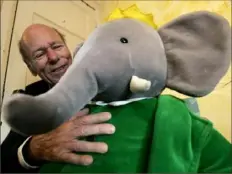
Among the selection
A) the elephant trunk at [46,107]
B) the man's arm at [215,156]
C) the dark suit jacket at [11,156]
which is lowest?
the dark suit jacket at [11,156]

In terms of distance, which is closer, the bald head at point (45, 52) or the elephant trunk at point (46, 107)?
the elephant trunk at point (46, 107)

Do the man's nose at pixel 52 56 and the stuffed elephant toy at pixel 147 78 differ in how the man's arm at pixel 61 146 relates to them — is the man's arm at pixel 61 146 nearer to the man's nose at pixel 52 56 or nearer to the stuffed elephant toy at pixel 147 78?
the stuffed elephant toy at pixel 147 78

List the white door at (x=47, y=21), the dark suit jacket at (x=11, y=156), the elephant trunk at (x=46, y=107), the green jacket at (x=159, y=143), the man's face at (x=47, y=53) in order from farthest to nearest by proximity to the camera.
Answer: the white door at (x=47, y=21), the man's face at (x=47, y=53), the dark suit jacket at (x=11, y=156), the green jacket at (x=159, y=143), the elephant trunk at (x=46, y=107)

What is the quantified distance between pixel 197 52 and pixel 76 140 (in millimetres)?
286

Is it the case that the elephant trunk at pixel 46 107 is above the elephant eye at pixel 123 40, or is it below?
below

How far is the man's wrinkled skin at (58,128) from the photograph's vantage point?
2.05ft

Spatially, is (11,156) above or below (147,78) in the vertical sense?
below

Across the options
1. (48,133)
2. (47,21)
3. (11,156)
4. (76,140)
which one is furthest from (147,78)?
(47,21)

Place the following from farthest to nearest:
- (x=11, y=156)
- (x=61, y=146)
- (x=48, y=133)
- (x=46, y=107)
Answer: (x=11, y=156), (x=48, y=133), (x=61, y=146), (x=46, y=107)

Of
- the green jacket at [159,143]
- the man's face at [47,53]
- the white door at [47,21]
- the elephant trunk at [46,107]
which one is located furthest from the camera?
the white door at [47,21]

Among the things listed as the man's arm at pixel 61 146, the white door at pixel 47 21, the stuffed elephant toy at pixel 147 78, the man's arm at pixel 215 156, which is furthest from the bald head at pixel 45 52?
the man's arm at pixel 215 156

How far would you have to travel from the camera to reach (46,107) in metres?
0.48

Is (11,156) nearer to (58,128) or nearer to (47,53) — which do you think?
(58,128)

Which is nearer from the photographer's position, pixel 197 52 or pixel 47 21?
pixel 197 52
